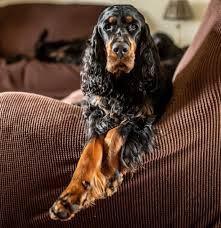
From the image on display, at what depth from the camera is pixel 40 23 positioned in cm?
363

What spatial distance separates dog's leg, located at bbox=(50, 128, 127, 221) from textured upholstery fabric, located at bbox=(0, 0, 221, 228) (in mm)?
38

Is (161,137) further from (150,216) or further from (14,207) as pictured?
(14,207)

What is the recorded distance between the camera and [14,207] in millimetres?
1259

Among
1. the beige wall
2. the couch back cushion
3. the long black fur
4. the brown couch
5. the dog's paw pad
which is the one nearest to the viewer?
the dog's paw pad

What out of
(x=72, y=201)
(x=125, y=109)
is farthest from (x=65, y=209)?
(x=125, y=109)

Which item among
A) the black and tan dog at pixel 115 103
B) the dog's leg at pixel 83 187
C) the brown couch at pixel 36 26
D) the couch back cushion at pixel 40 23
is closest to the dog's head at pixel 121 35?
the black and tan dog at pixel 115 103

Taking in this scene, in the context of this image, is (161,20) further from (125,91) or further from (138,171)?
(138,171)

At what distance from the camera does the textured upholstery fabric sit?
120cm

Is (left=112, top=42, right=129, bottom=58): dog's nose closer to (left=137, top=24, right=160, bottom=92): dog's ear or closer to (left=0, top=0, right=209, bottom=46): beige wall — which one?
(left=137, top=24, right=160, bottom=92): dog's ear

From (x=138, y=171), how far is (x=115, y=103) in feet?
0.72

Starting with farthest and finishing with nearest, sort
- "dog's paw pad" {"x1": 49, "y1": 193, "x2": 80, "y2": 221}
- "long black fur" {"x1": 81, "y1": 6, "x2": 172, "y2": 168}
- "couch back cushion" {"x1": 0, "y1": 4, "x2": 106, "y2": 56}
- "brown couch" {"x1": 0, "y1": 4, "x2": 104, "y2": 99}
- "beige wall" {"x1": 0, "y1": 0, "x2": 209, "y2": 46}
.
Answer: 1. "beige wall" {"x1": 0, "y1": 0, "x2": 209, "y2": 46}
2. "couch back cushion" {"x1": 0, "y1": 4, "x2": 106, "y2": 56}
3. "brown couch" {"x1": 0, "y1": 4, "x2": 104, "y2": 99}
4. "long black fur" {"x1": 81, "y1": 6, "x2": 172, "y2": 168}
5. "dog's paw pad" {"x1": 49, "y1": 193, "x2": 80, "y2": 221}

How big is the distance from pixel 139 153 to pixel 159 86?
24 cm

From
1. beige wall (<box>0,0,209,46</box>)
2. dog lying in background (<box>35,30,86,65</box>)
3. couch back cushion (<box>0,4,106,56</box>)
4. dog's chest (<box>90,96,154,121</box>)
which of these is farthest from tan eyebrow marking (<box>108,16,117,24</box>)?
beige wall (<box>0,0,209,46</box>)

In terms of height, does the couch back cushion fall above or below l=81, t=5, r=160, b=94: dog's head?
below
